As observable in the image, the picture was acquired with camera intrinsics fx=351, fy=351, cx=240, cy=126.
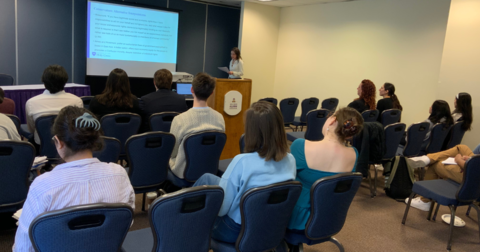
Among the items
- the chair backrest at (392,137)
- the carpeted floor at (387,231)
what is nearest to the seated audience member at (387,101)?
the chair backrest at (392,137)

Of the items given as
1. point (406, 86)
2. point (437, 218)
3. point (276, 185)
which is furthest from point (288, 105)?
point (276, 185)

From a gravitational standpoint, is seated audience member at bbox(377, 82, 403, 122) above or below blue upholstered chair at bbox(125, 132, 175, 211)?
above

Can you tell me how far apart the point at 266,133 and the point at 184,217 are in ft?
1.98

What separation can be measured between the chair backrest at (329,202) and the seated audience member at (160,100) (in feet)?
7.51

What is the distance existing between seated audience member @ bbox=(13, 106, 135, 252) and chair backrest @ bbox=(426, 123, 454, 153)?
4.23m

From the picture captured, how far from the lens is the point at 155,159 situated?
111 inches

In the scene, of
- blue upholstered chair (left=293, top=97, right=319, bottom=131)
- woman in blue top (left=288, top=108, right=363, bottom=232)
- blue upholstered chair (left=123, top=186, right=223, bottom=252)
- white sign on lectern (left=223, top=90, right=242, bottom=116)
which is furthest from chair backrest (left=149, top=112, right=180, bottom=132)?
blue upholstered chair (left=293, top=97, right=319, bottom=131)

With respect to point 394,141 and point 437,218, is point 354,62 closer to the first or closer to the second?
point 394,141

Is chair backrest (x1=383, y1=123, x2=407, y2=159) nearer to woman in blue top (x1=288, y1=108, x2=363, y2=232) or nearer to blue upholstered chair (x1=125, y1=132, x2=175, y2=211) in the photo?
woman in blue top (x1=288, y1=108, x2=363, y2=232)

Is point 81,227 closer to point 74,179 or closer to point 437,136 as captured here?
point 74,179

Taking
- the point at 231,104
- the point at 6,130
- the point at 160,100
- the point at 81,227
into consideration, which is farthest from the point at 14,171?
the point at 231,104

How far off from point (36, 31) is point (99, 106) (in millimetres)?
5201

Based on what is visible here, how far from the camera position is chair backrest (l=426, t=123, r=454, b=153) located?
4531 millimetres

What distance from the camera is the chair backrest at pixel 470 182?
2920 millimetres
